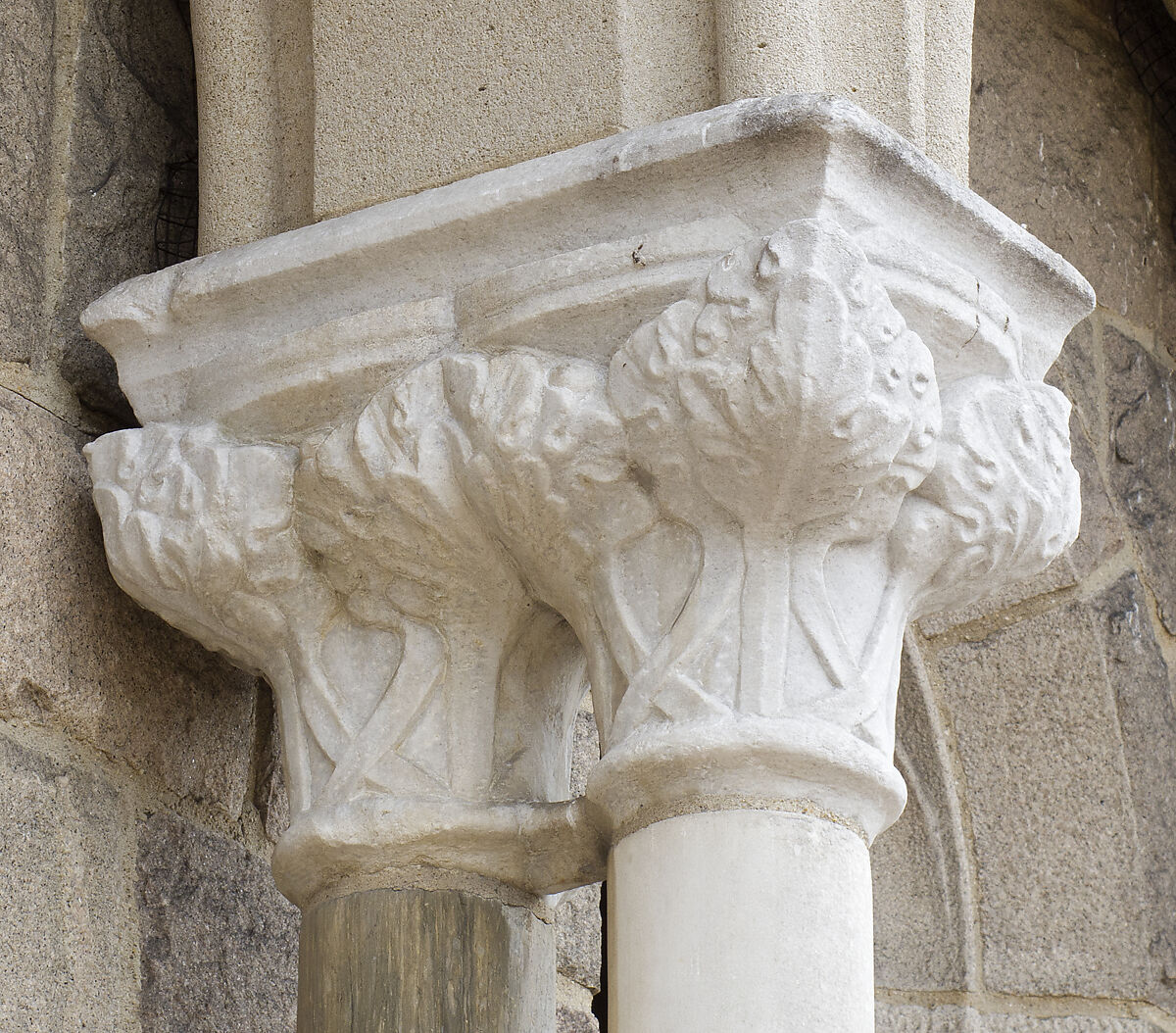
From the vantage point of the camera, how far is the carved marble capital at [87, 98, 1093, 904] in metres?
1.25

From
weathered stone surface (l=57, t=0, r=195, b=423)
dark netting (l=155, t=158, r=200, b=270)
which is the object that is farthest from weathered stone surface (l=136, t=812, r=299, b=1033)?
Answer: dark netting (l=155, t=158, r=200, b=270)

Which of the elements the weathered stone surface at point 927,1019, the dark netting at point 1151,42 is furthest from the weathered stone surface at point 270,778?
the dark netting at point 1151,42

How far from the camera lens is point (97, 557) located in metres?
1.59

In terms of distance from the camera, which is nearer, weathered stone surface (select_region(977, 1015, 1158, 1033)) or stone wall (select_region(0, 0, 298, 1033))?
stone wall (select_region(0, 0, 298, 1033))

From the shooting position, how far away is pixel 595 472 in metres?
1.31

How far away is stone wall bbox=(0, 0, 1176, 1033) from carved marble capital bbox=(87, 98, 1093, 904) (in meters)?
0.11

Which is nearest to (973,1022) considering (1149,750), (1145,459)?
(1149,750)

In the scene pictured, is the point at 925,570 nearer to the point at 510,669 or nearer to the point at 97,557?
the point at 510,669

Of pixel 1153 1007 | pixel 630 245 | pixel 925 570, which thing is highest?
pixel 630 245

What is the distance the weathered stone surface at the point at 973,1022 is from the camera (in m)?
2.13

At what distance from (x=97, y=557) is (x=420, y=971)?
0.48 meters

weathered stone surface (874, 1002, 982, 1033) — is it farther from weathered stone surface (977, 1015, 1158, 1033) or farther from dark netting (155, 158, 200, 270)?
dark netting (155, 158, 200, 270)

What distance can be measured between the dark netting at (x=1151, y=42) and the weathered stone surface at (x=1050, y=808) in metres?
0.70

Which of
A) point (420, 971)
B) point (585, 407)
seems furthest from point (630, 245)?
point (420, 971)
